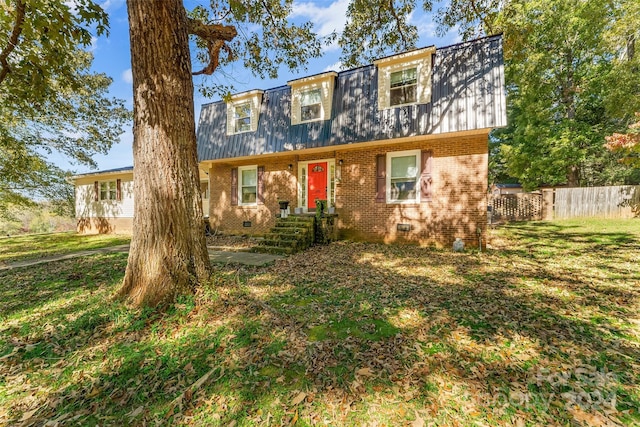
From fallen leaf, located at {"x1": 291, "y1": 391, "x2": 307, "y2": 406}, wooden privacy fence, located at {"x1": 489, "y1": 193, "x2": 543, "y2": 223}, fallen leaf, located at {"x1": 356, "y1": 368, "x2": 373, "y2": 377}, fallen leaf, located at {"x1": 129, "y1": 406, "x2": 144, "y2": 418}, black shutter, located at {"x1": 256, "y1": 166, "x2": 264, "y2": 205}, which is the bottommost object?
fallen leaf, located at {"x1": 129, "y1": 406, "x2": 144, "y2": 418}

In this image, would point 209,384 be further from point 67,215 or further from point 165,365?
point 67,215

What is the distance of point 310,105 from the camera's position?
10016 mm

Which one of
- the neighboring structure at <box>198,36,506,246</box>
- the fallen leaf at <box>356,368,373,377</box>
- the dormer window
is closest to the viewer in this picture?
the fallen leaf at <box>356,368,373,377</box>

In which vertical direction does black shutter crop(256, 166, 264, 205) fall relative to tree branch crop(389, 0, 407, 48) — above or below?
below

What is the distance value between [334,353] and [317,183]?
7971 millimetres

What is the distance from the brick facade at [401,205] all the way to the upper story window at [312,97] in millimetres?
1411

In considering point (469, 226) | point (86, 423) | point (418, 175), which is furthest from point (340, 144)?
point (86, 423)

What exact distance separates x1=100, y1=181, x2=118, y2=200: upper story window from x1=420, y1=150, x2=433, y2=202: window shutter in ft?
52.3

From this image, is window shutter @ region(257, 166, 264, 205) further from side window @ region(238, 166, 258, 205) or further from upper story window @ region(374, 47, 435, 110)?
upper story window @ region(374, 47, 435, 110)

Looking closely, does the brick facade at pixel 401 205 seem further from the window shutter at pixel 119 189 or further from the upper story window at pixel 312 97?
the window shutter at pixel 119 189

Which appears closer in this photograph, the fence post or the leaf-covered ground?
the leaf-covered ground

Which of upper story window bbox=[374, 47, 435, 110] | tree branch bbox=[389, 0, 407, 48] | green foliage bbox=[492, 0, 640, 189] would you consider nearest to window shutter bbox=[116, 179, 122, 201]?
upper story window bbox=[374, 47, 435, 110]

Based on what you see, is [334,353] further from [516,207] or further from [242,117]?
[516,207]

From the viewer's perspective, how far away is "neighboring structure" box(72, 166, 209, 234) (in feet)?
48.3
